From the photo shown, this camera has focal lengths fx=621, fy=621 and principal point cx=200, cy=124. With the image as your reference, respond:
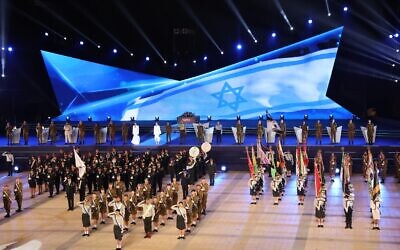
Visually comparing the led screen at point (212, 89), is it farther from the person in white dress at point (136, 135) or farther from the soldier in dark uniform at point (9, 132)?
the soldier in dark uniform at point (9, 132)

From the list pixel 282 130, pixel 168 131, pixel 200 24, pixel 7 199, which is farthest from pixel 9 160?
pixel 200 24

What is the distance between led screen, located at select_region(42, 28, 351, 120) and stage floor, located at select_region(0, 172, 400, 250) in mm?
10853

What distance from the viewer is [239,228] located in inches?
768

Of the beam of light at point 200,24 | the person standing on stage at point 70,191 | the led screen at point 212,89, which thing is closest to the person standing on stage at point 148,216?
the person standing on stage at point 70,191

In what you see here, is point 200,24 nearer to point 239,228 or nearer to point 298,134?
point 298,134

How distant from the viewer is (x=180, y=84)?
3662cm

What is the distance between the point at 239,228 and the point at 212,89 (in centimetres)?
1701

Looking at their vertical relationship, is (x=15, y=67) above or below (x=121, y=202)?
above

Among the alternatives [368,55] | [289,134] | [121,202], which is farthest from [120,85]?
[121,202]

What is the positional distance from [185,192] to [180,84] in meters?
13.8

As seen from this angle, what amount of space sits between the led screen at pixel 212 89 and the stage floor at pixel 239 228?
1085cm

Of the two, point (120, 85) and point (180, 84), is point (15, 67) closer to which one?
point (120, 85)

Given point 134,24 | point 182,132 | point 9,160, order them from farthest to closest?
point 134,24, point 182,132, point 9,160

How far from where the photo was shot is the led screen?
34.1 meters
